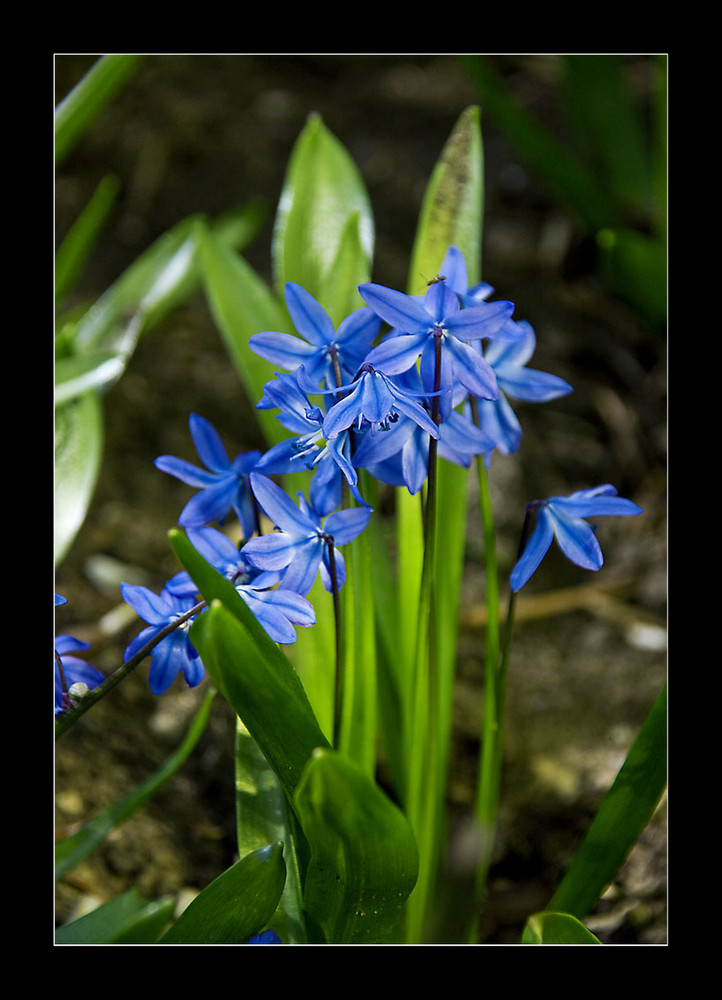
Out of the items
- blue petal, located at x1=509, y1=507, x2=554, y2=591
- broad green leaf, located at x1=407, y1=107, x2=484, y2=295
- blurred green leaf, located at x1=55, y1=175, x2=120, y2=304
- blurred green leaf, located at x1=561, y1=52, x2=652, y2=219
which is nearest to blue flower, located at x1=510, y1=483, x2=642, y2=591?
blue petal, located at x1=509, y1=507, x2=554, y2=591

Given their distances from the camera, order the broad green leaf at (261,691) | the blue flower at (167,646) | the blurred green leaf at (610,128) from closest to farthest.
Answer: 1. the broad green leaf at (261,691)
2. the blue flower at (167,646)
3. the blurred green leaf at (610,128)

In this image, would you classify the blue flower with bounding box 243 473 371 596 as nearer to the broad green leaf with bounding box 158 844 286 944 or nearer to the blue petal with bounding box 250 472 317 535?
the blue petal with bounding box 250 472 317 535

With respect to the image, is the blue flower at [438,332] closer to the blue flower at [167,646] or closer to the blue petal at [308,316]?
the blue petal at [308,316]

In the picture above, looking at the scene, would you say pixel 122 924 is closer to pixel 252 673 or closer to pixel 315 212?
pixel 252 673

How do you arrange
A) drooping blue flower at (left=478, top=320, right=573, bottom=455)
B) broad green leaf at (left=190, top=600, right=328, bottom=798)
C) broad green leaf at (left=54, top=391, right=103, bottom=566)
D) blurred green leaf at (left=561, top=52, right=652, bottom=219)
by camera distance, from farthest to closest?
blurred green leaf at (left=561, top=52, right=652, bottom=219), broad green leaf at (left=54, top=391, right=103, bottom=566), drooping blue flower at (left=478, top=320, right=573, bottom=455), broad green leaf at (left=190, top=600, right=328, bottom=798)

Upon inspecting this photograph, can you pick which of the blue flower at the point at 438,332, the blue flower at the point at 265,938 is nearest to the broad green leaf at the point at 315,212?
the blue flower at the point at 438,332

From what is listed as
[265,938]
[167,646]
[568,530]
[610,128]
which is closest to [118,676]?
[167,646]
